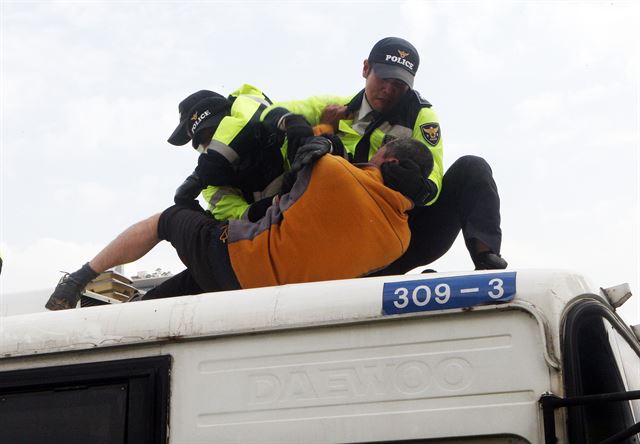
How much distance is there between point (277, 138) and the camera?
4512 mm

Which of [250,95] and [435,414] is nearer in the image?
[435,414]

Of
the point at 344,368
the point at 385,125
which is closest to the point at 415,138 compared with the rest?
the point at 385,125

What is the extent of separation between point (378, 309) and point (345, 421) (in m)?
0.31

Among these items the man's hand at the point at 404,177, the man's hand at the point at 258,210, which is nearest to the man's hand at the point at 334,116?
the man's hand at the point at 258,210

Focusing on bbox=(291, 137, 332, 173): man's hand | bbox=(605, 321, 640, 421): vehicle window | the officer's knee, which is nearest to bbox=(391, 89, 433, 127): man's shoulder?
the officer's knee

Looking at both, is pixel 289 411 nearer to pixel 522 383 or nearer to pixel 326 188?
pixel 522 383

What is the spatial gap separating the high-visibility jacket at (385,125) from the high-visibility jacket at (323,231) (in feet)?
2.95

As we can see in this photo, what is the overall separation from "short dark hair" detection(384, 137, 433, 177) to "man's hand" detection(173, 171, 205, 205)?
3.02 ft

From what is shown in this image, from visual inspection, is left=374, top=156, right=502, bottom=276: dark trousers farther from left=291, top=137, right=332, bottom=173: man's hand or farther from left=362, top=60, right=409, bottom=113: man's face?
left=291, top=137, right=332, bottom=173: man's hand

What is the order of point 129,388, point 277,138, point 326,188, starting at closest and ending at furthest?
point 129,388 < point 326,188 < point 277,138

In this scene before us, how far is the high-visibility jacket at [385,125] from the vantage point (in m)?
4.87

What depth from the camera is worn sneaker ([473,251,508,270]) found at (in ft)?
13.6

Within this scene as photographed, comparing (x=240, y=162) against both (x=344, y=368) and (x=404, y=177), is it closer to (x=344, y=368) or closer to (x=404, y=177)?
(x=404, y=177)

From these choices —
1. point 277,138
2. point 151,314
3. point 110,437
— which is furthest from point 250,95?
point 110,437
